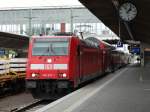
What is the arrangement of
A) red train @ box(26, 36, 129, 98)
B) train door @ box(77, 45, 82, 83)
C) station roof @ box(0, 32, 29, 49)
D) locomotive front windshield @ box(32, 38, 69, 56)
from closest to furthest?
red train @ box(26, 36, 129, 98)
locomotive front windshield @ box(32, 38, 69, 56)
train door @ box(77, 45, 82, 83)
station roof @ box(0, 32, 29, 49)

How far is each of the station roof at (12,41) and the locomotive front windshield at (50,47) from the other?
222 cm

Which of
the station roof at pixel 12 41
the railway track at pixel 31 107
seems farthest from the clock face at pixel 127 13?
the railway track at pixel 31 107

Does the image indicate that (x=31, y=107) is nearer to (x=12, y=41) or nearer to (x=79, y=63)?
(x=79, y=63)

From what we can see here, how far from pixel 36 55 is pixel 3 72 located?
3.24 m

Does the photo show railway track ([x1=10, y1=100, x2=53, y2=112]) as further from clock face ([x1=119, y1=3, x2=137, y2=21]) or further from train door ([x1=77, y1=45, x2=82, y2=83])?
clock face ([x1=119, y1=3, x2=137, y2=21])

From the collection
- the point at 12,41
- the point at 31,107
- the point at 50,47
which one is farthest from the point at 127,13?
the point at 31,107

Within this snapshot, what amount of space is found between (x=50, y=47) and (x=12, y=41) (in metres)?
4.62

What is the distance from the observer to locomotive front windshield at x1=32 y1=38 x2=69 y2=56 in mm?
21141

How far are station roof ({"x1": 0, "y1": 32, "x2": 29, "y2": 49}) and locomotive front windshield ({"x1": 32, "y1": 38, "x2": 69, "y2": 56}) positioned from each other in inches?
87.5

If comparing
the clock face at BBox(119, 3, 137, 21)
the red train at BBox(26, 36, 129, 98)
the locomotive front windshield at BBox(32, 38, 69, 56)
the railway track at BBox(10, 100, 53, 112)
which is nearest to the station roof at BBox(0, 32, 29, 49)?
the locomotive front windshield at BBox(32, 38, 69, 56)

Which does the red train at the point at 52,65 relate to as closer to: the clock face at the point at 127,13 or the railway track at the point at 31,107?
the railway track at the point at 31,107

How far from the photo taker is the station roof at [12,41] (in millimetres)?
23453

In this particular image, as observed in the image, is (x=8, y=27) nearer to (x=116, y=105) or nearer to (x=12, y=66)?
(x=12, y=66)

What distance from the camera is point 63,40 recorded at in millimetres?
21312
